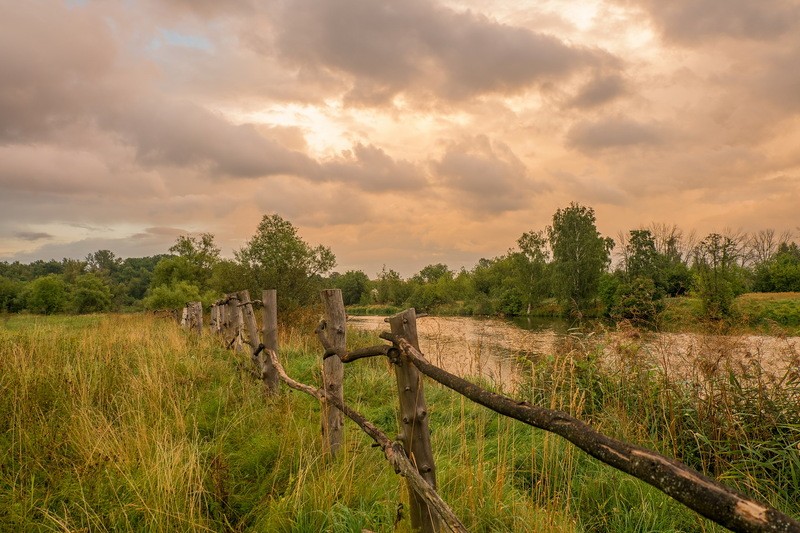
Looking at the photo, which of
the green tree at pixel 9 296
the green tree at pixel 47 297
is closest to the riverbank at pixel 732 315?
the green tree at pixel 47 297

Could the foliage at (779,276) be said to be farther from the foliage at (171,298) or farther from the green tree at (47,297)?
the green tree at (47,297)

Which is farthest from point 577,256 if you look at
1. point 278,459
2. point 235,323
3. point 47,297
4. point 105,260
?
point 105,260

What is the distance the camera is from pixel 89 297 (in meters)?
59.2

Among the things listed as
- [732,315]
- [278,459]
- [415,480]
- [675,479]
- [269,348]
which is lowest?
[278,459]

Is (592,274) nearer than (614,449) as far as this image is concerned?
No

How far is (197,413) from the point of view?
4934 millimetres

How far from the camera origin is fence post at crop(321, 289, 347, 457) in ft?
13.3

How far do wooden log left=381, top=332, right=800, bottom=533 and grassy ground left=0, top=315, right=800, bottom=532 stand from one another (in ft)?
4.64

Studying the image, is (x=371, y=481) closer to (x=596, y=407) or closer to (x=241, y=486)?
(x=241, y=486)

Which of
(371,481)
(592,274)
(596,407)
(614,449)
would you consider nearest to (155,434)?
(371,481)

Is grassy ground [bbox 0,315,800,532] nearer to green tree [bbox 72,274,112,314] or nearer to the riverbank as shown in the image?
the riverbank

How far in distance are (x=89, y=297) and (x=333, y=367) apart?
67.6 meters

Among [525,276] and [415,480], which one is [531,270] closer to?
[525,276]

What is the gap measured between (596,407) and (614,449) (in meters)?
6.85
